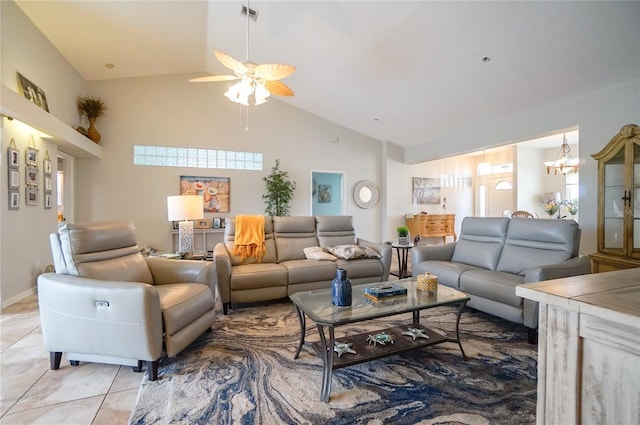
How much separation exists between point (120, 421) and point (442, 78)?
4766mm

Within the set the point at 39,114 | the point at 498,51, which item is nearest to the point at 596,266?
the point at 498,51

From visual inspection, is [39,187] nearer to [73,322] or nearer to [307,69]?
[73,322]

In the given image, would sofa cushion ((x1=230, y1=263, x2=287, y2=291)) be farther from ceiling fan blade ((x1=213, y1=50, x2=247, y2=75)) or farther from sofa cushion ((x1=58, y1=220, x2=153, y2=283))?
ceiling fan blade ((x1=213, y1=50, x2=247, y2=75))

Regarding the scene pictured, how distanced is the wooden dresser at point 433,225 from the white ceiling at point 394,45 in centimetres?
244

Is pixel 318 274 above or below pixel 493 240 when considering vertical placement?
below

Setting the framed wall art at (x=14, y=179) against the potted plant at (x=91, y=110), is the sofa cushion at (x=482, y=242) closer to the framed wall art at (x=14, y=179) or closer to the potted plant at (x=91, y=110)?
the framed wall art at (x=14, y=179)

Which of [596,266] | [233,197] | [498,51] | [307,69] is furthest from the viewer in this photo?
[233,197]

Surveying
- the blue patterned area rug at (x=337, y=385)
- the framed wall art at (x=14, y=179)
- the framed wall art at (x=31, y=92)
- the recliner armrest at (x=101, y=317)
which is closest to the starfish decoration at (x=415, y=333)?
the blue patterned area rug at (x=337, y=385)

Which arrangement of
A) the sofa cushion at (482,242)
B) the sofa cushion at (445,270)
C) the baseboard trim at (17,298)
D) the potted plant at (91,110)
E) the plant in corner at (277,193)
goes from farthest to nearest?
1. the plant in corner at (277,193)
2. the potted plant at (91,110)
3. the sofa cushion at (482,242)
4. the baseboard trim at (17,298)
5. the sofa cushion at (445,270)

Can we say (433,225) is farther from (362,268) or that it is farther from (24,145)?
(24,145)

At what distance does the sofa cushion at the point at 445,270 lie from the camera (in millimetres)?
3025

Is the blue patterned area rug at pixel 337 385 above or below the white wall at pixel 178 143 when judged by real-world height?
below

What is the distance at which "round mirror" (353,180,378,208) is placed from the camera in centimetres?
687

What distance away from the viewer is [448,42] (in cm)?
344
